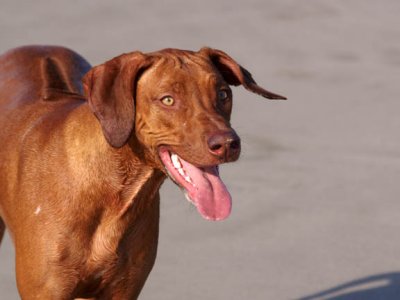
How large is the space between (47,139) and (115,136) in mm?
667

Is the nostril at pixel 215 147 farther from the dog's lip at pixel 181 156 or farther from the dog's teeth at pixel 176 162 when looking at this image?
the dog's teeth at pixel 176 162

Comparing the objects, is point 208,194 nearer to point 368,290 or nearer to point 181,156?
point 181,156

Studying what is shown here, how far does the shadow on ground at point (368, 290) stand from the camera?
7254mm

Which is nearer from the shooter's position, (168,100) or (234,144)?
(234,144)

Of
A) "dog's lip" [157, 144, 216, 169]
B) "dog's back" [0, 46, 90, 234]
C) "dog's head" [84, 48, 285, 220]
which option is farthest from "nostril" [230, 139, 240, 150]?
"dog's back" [0, 46, 90, 234]

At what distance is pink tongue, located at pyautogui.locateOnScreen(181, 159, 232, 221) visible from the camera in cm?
504

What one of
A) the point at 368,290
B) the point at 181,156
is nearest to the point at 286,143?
the point at 368,290

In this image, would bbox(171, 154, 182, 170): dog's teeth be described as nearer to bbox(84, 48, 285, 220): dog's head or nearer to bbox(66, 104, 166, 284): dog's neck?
bbox(84, 48, 285, 220): dog's head

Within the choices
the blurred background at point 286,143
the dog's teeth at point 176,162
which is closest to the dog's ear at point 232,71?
the dog's teeth at point 176,162

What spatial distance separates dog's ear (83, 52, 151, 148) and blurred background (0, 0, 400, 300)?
2.31 metres

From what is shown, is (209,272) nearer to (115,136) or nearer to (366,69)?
(115,136)

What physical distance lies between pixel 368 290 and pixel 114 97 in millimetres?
2916

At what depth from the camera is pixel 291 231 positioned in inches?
312

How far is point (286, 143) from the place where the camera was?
934cm
